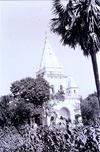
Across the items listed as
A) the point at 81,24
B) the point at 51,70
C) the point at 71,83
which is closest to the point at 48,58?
the point at 51,70

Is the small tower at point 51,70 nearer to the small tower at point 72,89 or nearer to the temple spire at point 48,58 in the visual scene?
the temple spire at point 48,58

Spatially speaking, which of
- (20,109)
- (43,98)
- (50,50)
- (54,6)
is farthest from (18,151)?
(50,50)

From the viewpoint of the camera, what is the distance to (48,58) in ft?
221

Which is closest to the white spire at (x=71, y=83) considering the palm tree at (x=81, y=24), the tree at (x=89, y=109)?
the tree at (x=89, y=109)

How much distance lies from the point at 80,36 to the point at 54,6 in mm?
2099

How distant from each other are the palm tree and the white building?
46.3 metres

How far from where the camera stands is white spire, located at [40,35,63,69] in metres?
66.9

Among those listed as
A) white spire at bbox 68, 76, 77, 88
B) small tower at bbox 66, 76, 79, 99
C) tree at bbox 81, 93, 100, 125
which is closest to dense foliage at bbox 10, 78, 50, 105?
small tower at bbox 66, 76, 79, 99

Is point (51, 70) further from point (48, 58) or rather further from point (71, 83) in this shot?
point (71, 83)

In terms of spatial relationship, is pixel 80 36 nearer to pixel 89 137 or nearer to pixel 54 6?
pixel 54 6

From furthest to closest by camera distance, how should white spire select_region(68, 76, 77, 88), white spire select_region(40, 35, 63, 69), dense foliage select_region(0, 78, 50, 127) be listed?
white spire select_region(68, 76, 77, 88) → white spire select_region(40, 35, 63, 69) → dense foliage select_region(0, 78, 50, 127)

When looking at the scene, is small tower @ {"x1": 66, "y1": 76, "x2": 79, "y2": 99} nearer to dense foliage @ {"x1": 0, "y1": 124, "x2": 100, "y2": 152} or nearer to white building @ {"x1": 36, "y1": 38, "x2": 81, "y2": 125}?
white building @ {"x1": 36, "y1": 38, "x2": 81, "y2": 125}

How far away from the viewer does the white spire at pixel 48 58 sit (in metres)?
66.9

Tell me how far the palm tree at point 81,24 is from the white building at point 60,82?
152 ft
